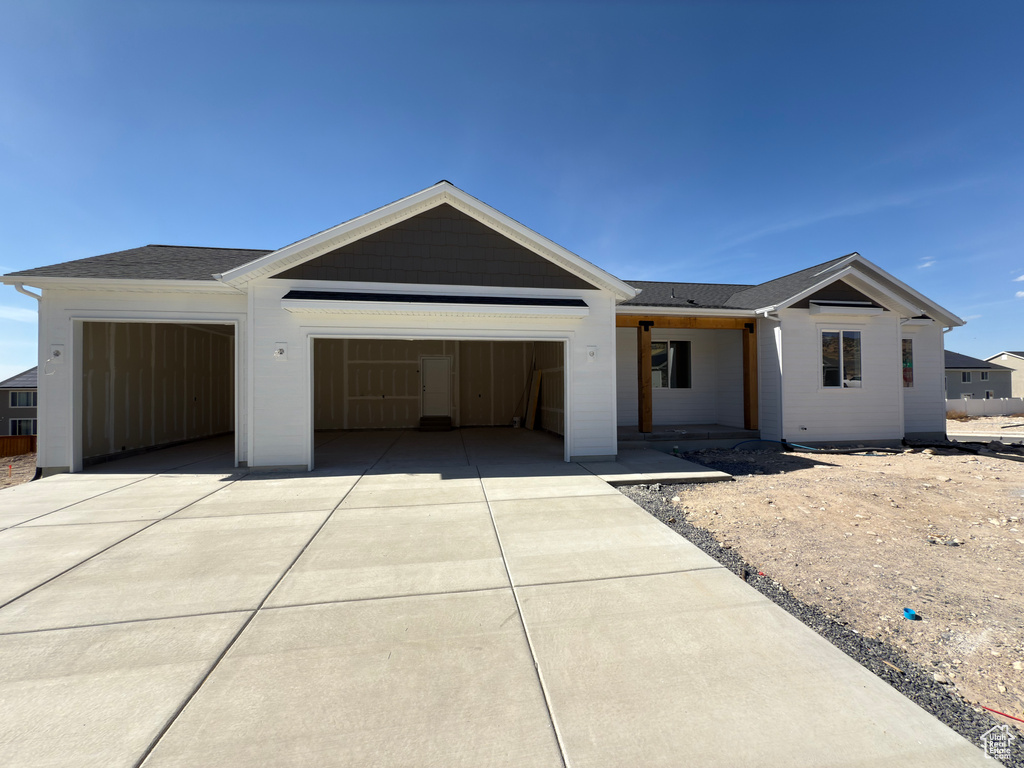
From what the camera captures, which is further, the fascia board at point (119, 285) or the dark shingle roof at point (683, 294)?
the dark shingle roof at point (683, 294)

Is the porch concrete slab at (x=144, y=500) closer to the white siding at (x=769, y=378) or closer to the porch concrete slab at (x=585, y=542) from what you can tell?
the porch concrete slab at (x=585, y=542)

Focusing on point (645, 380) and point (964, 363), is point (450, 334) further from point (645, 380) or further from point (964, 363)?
point (964, 363)

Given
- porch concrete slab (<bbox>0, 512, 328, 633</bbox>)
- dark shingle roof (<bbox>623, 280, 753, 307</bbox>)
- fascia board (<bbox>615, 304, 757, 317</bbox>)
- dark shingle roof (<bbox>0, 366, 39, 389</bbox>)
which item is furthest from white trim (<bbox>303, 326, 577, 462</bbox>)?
dark shingle roof (<bbox>0, 366, 39, 389</bbox>)

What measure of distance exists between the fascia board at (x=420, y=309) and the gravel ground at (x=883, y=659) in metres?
4.78

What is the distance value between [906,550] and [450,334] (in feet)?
23.0

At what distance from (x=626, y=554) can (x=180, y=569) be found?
13.2ft

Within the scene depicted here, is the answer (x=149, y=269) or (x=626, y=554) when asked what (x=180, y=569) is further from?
(x=149, y=269)

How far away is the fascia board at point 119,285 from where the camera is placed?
728 cm

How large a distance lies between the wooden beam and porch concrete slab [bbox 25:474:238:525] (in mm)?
8904

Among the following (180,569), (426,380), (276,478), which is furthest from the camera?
(426,380)

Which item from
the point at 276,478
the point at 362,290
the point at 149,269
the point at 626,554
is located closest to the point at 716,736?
the point at 626,554

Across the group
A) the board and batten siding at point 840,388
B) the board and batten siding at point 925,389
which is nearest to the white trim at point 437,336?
the board and batten siding at point 840,388

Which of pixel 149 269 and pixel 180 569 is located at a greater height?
pixel 149 269

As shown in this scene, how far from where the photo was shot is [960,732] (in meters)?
2.03
